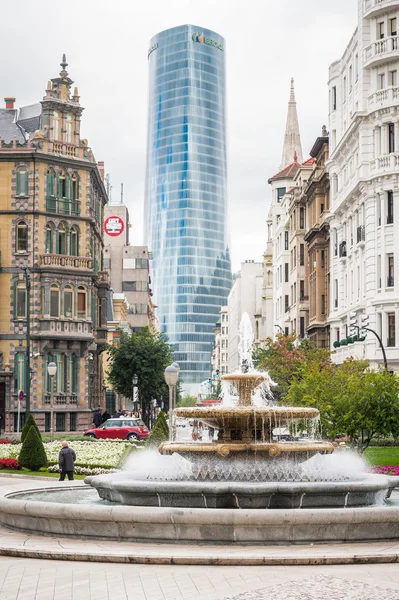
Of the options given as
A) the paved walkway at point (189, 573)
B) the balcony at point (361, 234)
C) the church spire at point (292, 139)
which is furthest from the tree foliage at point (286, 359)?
the church spire at point (292, 139)

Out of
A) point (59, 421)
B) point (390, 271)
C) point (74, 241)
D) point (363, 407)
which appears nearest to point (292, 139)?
point (74, 241)

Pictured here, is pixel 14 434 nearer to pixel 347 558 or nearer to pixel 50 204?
pixel 50 204

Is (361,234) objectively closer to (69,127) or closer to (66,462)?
(69,127)

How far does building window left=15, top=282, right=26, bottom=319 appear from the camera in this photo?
64.8 meters

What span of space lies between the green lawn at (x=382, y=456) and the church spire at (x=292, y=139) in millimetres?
→ 87933

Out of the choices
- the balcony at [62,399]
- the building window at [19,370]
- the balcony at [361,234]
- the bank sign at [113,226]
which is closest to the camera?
the balcony at [361,234]

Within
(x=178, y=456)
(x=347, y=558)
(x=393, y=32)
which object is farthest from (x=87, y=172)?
(x=347, y=558)

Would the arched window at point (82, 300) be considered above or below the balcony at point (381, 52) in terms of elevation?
below

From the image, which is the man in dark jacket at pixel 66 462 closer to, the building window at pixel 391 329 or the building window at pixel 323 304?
the building window at pixel 391 329

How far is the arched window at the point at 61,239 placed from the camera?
6656 cm

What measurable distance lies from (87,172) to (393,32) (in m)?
21.8

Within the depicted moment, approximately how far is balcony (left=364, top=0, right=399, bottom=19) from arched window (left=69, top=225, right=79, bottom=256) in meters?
22.3

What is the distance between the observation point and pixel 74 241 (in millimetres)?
67625

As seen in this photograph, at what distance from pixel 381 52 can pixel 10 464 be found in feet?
107
